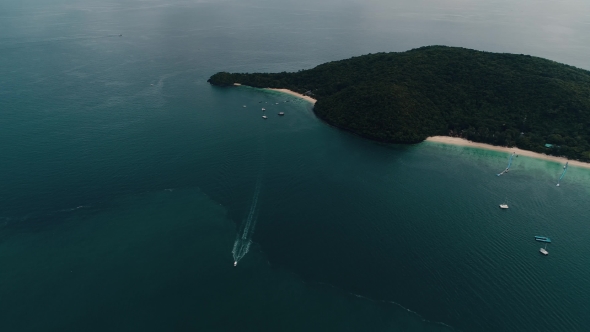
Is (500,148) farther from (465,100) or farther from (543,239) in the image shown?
(543,239)

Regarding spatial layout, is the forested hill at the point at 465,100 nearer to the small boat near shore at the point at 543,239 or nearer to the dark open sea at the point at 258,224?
the dark open sea at the point at 258,224

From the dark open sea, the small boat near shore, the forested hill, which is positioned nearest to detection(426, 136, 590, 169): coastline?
the forested hill

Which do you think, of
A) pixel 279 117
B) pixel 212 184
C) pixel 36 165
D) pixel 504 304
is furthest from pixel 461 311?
pixel 36 165

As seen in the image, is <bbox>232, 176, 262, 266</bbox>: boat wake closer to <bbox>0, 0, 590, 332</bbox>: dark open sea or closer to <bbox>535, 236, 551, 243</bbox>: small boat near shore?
<bbox>0, 0, 590, 332</bbox>: dark open sea

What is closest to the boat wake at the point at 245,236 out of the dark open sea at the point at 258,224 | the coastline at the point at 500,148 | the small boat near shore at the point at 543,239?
the dark open sea at the point at 258,224

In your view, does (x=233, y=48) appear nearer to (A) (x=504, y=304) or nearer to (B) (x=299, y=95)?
(B) (x=299, y=95)
